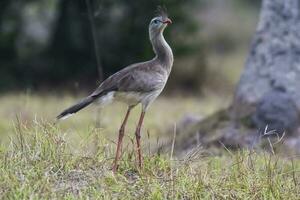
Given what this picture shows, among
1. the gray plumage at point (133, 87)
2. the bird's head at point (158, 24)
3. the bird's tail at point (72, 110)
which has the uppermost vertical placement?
the bird's head at point (158, 24)

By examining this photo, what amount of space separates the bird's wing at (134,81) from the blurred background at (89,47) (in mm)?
7540

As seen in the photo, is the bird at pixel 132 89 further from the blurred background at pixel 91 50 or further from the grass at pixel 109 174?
the blurred background at pixel 91 50

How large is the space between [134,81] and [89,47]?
850cm

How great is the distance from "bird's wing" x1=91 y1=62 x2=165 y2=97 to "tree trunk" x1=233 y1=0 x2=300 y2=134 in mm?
3057

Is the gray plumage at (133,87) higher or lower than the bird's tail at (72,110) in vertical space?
higher

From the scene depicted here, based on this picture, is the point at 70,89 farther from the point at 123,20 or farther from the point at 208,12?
the point at 208,12

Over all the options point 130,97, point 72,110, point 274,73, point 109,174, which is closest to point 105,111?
point 274,73

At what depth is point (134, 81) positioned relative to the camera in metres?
6.02

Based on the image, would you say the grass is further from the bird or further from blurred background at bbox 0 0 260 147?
blurred background at bbox 0 0 260 147

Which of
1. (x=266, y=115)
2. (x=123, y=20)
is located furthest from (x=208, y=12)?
(x=266, y=115)

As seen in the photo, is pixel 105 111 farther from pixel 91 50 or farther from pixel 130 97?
pixel 130 97

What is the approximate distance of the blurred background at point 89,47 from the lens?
14.0 m

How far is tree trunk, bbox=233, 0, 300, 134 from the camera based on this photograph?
9000 millimetres

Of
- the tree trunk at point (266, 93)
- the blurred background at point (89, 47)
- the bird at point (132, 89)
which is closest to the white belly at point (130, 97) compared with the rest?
the bird at point (132, 89)
